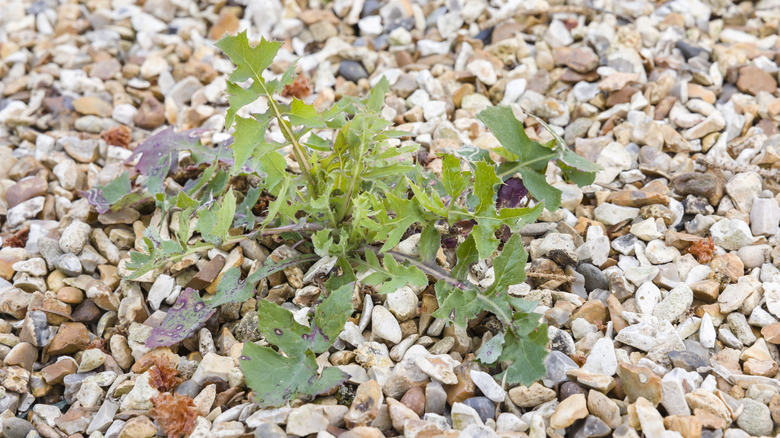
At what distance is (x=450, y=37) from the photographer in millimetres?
3820

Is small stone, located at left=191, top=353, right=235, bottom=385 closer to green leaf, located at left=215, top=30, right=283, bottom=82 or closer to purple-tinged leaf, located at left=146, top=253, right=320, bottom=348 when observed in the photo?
purple-tinged leaf, located at left=146, top=253, right=320, bottom=348

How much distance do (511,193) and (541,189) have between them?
0.52 ft

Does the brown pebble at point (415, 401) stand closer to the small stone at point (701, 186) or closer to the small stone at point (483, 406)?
the small stone at point (483, 406)

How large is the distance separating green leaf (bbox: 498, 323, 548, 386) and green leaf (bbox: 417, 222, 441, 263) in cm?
47

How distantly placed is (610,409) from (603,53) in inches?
89.5

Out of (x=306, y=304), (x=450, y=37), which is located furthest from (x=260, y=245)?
(x=450, y=37)

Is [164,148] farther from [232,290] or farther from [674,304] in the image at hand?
[674,304]

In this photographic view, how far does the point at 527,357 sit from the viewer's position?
1.98 metres

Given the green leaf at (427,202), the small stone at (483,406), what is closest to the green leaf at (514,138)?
the green leaf at (427,202)

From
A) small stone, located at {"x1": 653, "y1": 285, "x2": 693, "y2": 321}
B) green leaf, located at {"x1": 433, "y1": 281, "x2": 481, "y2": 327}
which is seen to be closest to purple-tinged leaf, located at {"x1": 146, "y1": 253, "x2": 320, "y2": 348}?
green leaf, located at {"x1": 433, "y1": 281, "x2": 481, "y2": 327}

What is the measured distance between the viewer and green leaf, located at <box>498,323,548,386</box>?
194cm

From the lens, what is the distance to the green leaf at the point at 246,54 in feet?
6.93

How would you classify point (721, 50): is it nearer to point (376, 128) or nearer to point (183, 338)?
point (376, 128)

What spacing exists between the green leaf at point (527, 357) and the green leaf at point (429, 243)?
47 cm
